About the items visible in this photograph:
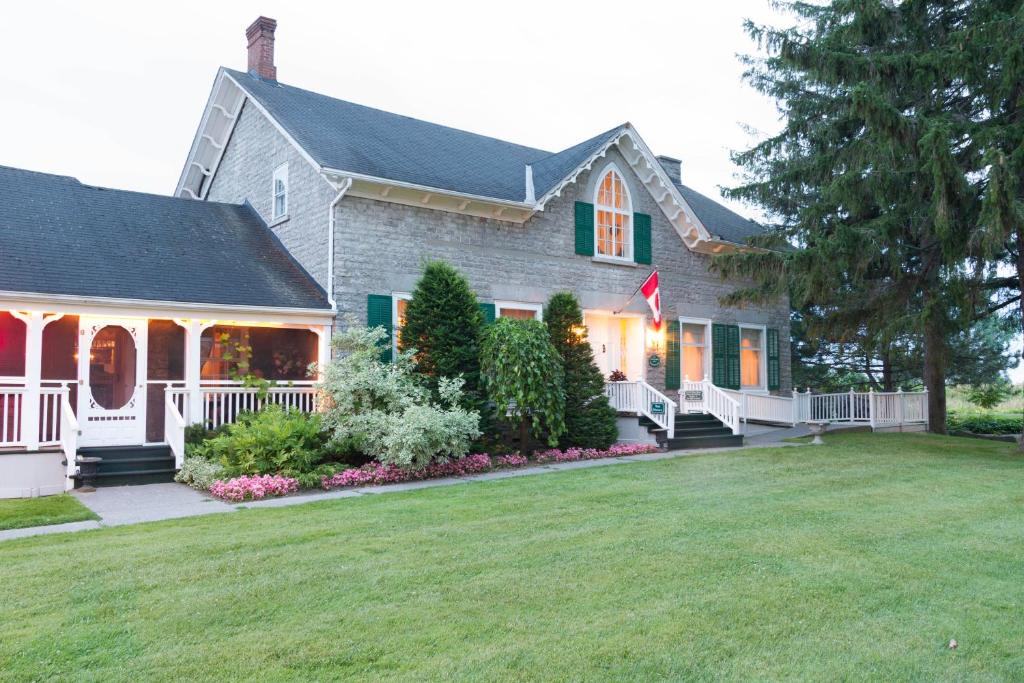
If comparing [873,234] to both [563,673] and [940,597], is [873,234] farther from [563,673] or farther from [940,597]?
[563,673]

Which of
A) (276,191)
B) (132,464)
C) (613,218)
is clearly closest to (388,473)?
(132,464)

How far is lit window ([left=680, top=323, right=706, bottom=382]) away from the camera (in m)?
18.2

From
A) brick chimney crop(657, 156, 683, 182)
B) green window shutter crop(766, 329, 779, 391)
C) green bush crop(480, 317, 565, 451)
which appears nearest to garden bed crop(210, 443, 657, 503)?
green bush crop(480, 317, 565, 451)

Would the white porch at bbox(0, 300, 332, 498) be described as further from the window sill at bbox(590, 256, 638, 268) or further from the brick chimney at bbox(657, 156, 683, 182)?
the brick chimney at bbox(657, 156, 683, 182)

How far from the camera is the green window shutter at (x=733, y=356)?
1883 cm

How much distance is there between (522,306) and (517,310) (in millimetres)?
144

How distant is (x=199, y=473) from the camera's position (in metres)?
10.2

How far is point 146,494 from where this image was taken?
31.7 feet

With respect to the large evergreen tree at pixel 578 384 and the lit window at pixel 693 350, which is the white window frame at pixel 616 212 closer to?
the lit window at pixel 693 350

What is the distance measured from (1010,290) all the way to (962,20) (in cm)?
522

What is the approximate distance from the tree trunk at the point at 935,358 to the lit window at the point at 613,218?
6.12 meters

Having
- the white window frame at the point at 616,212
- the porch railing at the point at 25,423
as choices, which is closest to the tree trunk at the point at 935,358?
the white window frame at the point at 616,212

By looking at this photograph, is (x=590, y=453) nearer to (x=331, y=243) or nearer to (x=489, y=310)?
(x=489, y=310)

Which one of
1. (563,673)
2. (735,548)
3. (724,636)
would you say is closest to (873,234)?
→ (735,548)
